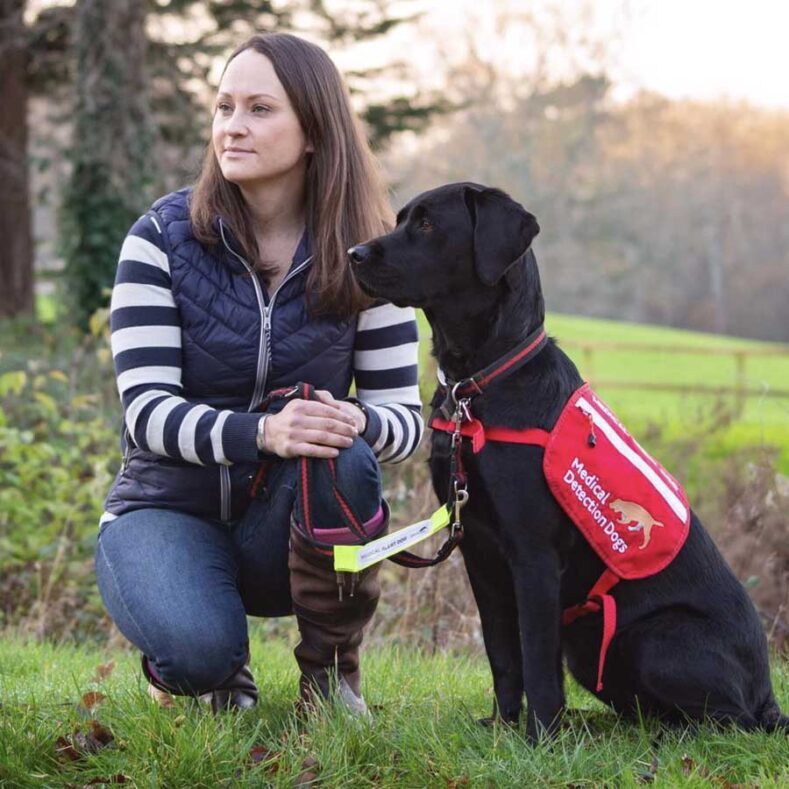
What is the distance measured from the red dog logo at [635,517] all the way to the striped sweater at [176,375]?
63 cm

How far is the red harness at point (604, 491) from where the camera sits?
2587 millimetres

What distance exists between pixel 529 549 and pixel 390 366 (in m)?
0.74

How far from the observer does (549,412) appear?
2625mm

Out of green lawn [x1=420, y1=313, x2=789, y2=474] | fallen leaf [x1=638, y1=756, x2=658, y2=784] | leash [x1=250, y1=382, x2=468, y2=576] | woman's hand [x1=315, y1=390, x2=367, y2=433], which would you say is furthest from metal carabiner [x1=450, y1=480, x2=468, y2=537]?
green lawn [x1=420, y1=313, x2=789, y2=474]

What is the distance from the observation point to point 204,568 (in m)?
2.75

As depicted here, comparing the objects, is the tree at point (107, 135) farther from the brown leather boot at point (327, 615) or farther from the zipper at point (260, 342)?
the brown leather boot at point (327, 615)

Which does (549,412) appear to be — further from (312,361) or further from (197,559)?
(197,559)

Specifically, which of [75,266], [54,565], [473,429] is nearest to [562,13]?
[75,266]

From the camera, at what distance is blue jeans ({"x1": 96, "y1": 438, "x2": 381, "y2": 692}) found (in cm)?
265

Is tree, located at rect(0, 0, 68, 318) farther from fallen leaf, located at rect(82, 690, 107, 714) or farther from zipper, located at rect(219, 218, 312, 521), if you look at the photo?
fallen leaf, located at rect(82, 690, 107, 714)

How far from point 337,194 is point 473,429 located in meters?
0.79

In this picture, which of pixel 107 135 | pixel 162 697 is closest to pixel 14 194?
pixel 107 135

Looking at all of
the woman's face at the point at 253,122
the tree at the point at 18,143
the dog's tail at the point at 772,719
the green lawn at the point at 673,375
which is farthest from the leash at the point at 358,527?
the tree at the point at 18,143

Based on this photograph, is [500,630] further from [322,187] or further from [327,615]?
[322,187]
